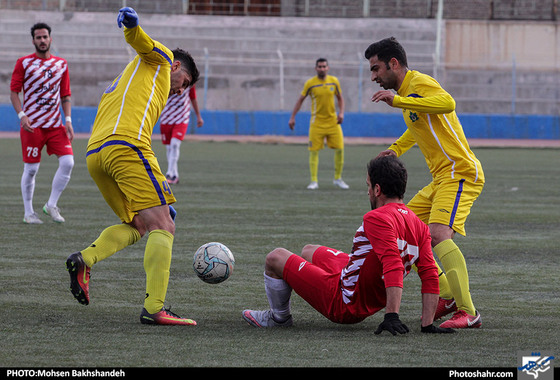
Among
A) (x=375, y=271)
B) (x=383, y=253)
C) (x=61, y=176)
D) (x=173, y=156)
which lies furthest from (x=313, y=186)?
(x=383, y=253)

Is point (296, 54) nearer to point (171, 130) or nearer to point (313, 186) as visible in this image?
point (171, 130)

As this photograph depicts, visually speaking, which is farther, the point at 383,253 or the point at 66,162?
the point at 66,162

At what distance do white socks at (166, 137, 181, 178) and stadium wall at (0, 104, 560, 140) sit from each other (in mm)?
15715

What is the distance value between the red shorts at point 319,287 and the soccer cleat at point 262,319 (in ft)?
0.84

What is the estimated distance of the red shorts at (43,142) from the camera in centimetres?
1049

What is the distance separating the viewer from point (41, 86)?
35.0 feet

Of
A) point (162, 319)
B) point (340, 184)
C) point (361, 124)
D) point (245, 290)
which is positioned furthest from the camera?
point (361, 124)

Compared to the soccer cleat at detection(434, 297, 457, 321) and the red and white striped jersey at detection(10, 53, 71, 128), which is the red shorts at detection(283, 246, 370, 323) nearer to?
the soccer cleat at detection(434, 297, 457, 321)

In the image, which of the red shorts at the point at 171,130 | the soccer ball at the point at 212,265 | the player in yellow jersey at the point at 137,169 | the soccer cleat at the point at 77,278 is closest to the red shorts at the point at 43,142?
the player in yellow jersey at the point at 137,169

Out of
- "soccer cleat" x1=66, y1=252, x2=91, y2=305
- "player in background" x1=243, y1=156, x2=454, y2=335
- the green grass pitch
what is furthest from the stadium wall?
"player in background" x1=243, y1=156, x2=454, y2=335

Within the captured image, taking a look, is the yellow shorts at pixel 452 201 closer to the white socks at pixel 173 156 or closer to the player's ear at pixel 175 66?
the player's ear at pixel 175 66

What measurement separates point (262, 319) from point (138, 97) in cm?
166

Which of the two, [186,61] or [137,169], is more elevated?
[186,61]

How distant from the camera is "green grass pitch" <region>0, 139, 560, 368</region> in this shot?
4.88m
